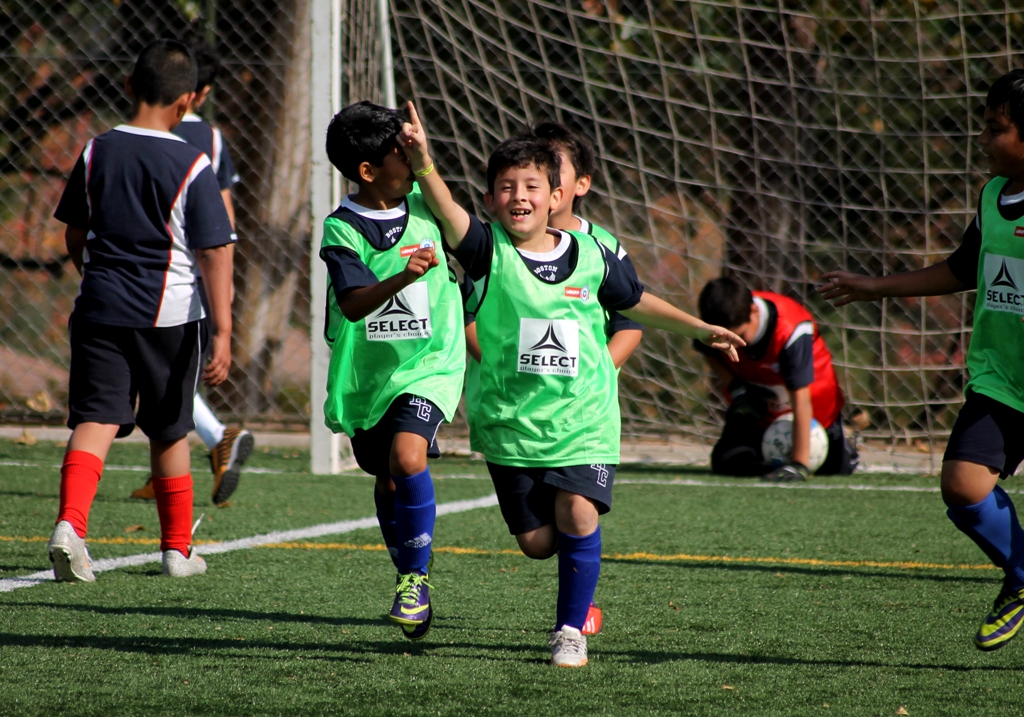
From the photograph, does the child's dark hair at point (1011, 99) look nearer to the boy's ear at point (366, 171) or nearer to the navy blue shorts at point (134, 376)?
the boy's ear at point (366, 171)

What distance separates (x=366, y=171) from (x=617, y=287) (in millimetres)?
743

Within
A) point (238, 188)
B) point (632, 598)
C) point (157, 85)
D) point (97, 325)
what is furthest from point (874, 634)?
point (238, 188)

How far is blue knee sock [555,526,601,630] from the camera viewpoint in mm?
2814

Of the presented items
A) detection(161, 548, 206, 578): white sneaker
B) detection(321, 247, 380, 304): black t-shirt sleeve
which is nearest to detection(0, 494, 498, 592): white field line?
detection(161, 548, 206, 578): white sneaker

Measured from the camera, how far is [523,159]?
2963 mm

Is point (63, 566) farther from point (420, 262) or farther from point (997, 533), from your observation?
point (997, 533)

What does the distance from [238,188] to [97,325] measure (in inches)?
224

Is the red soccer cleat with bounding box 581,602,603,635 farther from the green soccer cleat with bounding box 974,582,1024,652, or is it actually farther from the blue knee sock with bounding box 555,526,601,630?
the green soccer cleat with bounding box 974,582,1024,652

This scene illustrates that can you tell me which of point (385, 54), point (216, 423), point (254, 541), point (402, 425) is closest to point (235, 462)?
point (216, 423)

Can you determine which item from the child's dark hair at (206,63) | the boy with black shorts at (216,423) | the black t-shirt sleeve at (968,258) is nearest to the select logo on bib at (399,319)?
the black t-shirt sleeve at (968,258)

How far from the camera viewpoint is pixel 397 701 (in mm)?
2402

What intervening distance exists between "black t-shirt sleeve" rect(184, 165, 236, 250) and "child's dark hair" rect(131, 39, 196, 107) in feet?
0.91

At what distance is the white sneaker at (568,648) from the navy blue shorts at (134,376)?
1692 millimetres

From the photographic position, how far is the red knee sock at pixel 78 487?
3.56 meters
